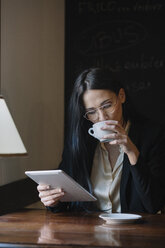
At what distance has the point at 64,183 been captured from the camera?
5.96ft

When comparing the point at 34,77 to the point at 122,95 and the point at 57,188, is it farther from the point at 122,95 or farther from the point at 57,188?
the point at 57,188

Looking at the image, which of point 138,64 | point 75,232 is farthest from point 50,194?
point 138,64

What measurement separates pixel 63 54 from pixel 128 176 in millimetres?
1934

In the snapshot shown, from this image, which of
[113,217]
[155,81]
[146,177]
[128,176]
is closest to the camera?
[113,217]

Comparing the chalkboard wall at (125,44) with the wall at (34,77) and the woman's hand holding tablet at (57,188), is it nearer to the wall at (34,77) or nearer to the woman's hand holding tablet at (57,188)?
the wall at (34,77)

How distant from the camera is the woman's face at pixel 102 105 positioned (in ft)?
6.75

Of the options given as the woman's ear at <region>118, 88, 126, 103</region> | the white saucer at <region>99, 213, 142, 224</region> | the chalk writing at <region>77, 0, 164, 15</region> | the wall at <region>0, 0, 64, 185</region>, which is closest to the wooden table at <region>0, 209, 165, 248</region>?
the white saucer at <region>99, 213, 142, 224</region>

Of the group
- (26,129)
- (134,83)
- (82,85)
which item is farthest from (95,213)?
(134,83)

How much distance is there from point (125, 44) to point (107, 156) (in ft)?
5.54

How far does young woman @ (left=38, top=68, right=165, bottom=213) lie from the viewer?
1.94m

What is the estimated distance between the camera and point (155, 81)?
11.9 feet

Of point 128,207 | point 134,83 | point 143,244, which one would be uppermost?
point 134,83

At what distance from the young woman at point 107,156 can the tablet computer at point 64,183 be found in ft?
0.13

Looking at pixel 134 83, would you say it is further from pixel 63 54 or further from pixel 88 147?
pixel 88 147
